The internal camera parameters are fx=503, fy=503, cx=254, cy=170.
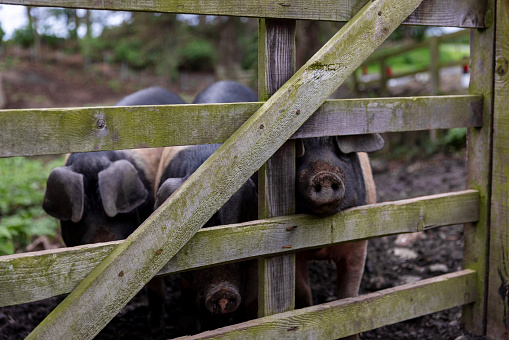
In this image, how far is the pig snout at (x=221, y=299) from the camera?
2.81 m

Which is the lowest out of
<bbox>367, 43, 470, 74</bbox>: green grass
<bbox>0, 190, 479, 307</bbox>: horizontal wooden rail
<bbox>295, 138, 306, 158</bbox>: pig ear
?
<bbox>0, 190, 479, 307</bbox>: horizontal wooden rail

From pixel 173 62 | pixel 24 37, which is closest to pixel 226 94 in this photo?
pixel 173 62

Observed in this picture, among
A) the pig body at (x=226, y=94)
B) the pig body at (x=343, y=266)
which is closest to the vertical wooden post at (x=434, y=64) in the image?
the pig body at (x=226, y=94)

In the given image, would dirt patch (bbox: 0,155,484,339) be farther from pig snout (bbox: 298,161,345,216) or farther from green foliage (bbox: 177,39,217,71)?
green foliage (bbox: 177,39,217,71)

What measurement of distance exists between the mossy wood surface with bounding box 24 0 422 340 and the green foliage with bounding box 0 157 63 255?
9.80ft

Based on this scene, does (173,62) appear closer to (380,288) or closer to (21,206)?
(21,206)

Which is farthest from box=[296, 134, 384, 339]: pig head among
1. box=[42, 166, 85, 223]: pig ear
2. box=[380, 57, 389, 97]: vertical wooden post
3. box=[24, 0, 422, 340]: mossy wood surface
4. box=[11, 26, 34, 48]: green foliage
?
box=[11, 26, 34, 48]: green foliage

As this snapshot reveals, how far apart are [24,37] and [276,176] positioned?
89.0ft

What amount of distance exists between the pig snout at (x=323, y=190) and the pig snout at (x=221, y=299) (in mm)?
664

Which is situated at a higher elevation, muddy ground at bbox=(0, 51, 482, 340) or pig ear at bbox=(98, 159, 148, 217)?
pig ear at bbox=(98, 159, 148, 217)

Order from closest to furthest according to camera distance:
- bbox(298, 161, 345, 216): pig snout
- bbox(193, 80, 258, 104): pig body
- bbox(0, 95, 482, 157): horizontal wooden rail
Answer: bbox(0, 95, 482, 157): horizontal wooden rail, bbox(298, 161, 345, 216): pig snout, bbox(193, 80, 258, 104): pig body

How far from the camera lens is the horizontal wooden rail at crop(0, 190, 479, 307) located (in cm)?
207

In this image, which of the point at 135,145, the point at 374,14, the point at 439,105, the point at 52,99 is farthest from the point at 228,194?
the point at 52,99

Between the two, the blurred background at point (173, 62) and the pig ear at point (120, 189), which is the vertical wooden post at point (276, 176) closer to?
the pig ear at point (120, 189)
